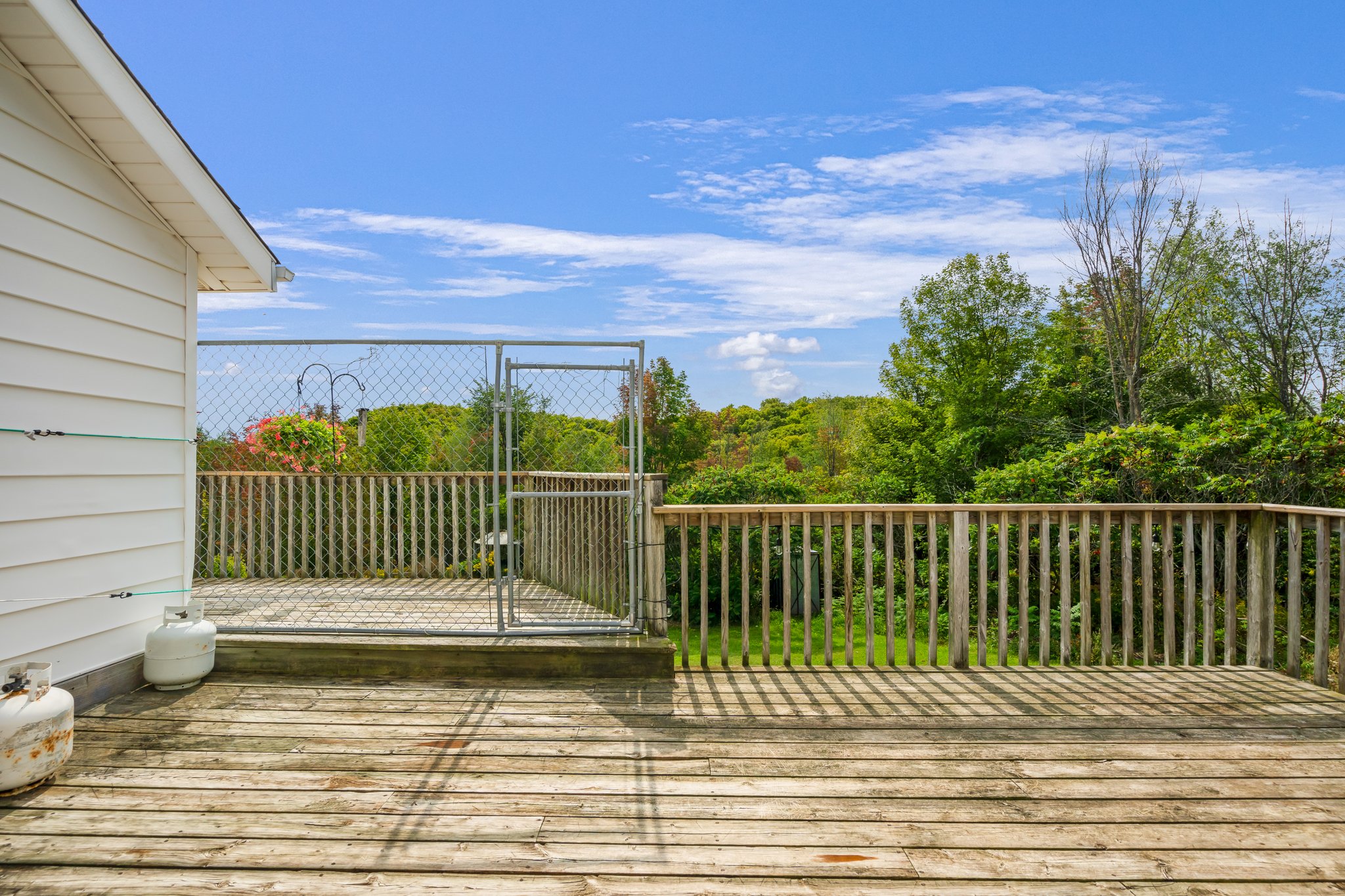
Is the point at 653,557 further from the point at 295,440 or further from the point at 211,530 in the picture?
the point at 211,530

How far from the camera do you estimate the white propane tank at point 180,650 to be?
367 centimetres

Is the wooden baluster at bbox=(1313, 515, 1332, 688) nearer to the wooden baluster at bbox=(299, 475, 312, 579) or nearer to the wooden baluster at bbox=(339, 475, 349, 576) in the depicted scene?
the wooden baluster at bbox=(339, 475, 349, 576)

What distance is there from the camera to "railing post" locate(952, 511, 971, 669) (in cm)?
402

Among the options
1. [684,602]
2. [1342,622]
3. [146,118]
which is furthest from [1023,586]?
[146,118]

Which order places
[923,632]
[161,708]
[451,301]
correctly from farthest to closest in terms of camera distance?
[451,301]
[923,632]
[161,708]

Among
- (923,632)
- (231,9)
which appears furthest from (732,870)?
(231,9)

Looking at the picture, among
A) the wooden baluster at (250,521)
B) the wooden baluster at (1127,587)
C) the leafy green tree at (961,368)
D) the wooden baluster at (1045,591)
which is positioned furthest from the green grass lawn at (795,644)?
the leafy green tree at (961,368)

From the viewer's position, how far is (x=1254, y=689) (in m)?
3.78

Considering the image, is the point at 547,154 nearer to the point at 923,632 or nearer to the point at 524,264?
the point at 524,264

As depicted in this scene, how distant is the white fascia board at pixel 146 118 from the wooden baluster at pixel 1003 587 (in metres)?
4.82

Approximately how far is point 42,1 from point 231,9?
11.3 ft

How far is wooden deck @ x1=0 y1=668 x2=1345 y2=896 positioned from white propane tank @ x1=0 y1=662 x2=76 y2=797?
3.6 inches

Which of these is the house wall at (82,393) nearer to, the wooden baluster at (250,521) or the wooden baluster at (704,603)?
the wooden baluster at (250,521)

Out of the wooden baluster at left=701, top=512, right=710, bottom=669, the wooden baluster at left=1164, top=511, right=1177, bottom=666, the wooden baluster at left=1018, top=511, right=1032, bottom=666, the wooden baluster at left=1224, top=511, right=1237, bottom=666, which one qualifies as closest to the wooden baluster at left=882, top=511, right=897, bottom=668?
the wooden baluster at left=1018, top=511, right=1032, bottom=666
